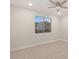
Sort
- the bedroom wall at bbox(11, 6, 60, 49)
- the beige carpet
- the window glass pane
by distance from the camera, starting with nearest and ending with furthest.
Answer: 1. the beige carpet
2. the bedroom wall at bbox(11, 6, 60, 49)
3. the window glass pane

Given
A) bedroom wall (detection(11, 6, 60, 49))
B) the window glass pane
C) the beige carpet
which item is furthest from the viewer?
the window glass pane

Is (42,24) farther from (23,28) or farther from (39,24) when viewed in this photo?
(23,28)

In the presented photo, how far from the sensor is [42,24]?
7234mm

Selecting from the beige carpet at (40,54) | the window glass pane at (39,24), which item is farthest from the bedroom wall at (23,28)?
the beige carpet at (40,54)

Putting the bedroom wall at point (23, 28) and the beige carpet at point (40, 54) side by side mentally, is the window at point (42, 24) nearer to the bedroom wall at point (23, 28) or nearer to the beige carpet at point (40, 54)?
the bedroom wall at point (23, 28)

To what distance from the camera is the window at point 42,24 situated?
684 centimetres

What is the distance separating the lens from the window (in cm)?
684

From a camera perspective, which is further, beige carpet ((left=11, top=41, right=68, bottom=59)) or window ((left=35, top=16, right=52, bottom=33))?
window ((left=35, top=16, right=52, bottom=33))

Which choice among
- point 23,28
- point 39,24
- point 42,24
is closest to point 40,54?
point 23,28

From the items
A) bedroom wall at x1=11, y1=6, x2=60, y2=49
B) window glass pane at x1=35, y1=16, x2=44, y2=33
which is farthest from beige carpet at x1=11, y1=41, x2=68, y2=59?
window glass pane at x1=35, y1=16, x2=44, y2=33

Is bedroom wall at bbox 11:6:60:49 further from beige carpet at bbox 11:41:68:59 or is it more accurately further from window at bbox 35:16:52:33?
beige carpet at bbox 11:41:68:59
